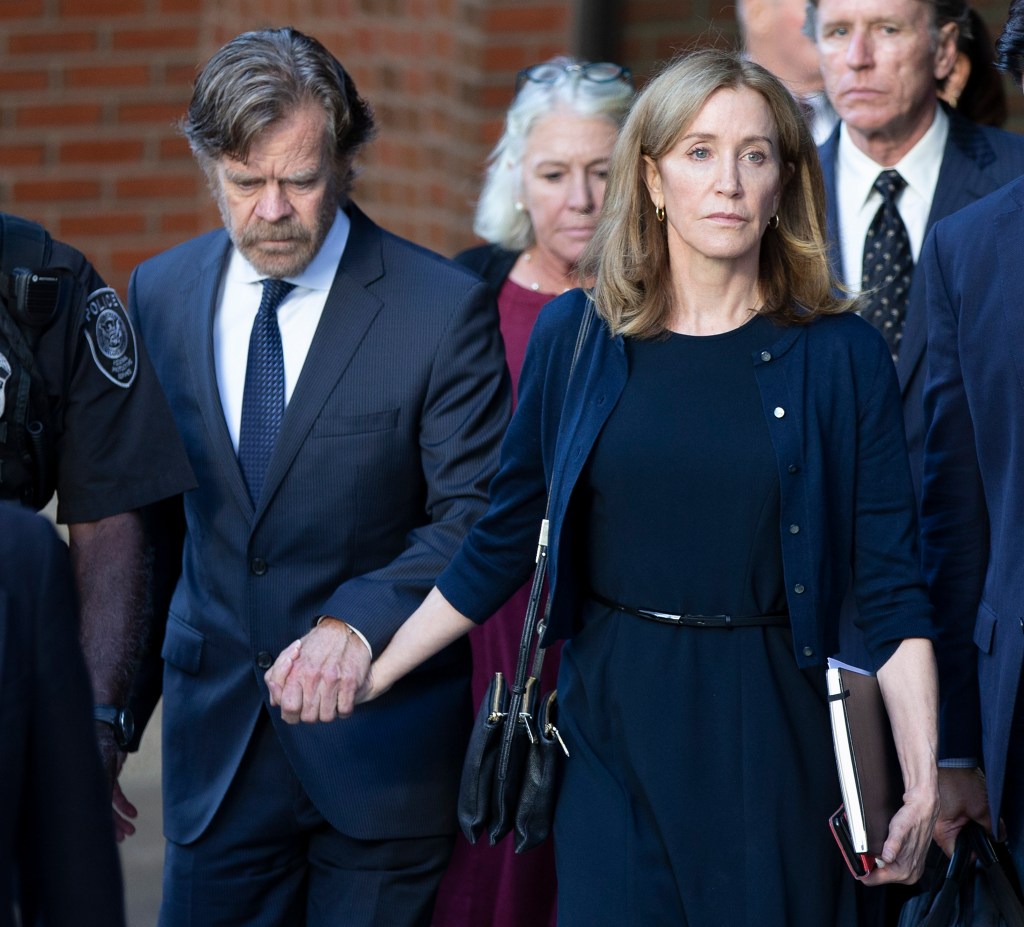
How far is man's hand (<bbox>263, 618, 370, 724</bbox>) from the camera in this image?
3336 millimetres

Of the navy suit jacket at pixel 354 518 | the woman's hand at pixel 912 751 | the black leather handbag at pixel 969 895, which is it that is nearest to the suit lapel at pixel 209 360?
the navy suit jacket at pixel 354 518

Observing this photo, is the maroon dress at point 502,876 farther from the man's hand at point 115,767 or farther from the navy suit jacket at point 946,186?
the navy suit jacket at point 946,186

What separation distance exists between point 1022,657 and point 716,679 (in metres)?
0.49

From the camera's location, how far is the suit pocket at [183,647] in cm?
369

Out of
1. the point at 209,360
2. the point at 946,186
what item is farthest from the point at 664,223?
the point at 946,186

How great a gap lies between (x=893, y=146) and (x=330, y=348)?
5.11 feet

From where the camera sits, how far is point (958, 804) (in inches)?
129

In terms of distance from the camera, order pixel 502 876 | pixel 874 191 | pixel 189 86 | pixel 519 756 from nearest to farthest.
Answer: pixel 519 756, pixel 502 876, pixel 874 191, pixel 189 86

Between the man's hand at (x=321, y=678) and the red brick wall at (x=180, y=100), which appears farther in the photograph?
the red brick wall at (x=180, y=100)

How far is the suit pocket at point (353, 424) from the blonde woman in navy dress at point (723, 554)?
0.43 m

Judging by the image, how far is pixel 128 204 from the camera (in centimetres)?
661

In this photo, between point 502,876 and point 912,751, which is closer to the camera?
point 912,751

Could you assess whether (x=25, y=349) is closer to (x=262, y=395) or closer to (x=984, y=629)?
(x=262, y=395)

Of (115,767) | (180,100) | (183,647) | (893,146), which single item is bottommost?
(115,767)
